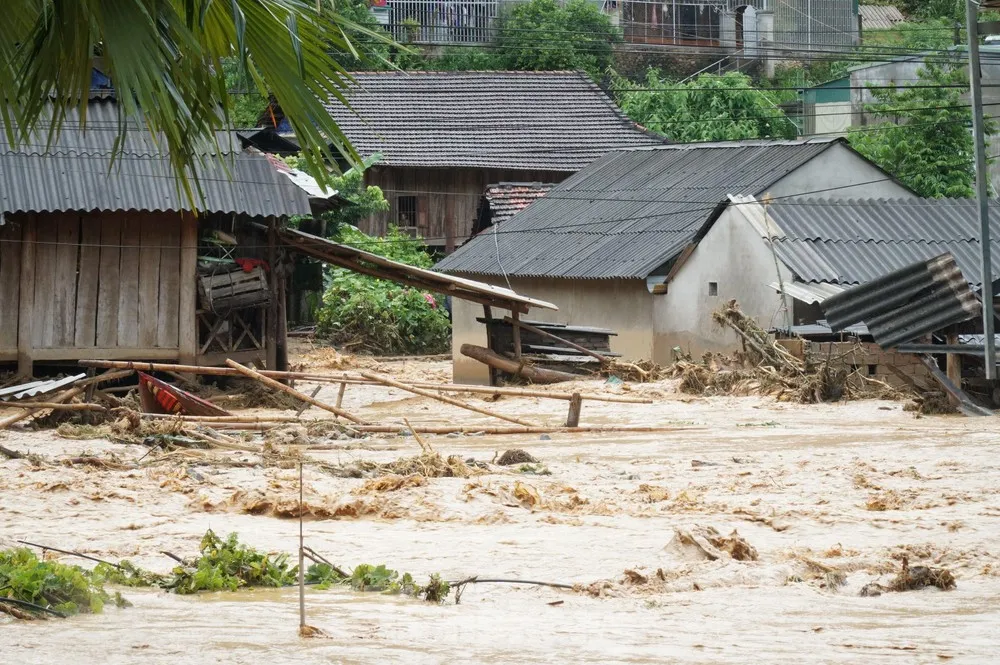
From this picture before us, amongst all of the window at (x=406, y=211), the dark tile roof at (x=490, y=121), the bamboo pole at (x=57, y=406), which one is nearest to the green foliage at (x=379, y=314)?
the window at (x=406, y=211)

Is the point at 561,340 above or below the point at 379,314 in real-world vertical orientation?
below

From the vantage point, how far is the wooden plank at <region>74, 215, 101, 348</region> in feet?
64.2

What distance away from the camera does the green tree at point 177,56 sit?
4.14 metres

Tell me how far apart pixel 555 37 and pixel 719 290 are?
2082cm

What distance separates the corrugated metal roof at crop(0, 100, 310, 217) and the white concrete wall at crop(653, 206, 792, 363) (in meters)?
7.44

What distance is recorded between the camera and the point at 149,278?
19828 mm

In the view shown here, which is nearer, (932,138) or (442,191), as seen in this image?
(932,138)

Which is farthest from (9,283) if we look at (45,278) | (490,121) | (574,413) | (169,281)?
(490,121)

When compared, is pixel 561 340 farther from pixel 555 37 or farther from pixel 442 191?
pixel 555 37

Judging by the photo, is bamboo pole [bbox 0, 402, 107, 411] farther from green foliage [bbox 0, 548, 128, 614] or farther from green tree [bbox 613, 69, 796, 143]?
green tree [bbox 613, 69, 796, 143]

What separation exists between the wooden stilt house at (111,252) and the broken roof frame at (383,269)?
3.35 ft

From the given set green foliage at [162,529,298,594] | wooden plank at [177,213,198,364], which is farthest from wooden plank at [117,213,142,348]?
green foliage at [162,529,298,594]

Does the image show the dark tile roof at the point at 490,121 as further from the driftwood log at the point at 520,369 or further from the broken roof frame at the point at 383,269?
the broken roof frame at the point at 383,269

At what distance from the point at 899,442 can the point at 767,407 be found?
15.1 feet
